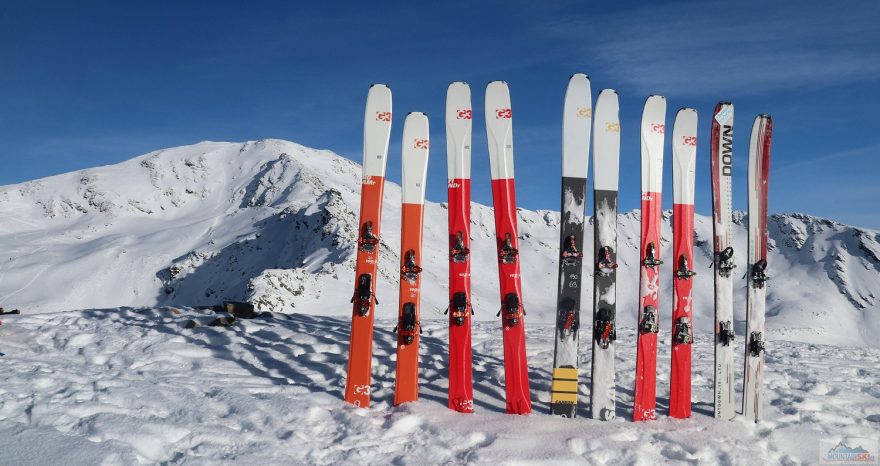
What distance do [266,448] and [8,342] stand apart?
5224mm

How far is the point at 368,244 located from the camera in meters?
5.82

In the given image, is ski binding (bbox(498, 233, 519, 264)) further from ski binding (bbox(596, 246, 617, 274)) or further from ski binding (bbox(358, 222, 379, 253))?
ski binding (bbox(358, 222, 379, 253))

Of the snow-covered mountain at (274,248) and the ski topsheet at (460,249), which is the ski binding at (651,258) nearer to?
the ski topsheet at (460,249)

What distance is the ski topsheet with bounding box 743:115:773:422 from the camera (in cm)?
568

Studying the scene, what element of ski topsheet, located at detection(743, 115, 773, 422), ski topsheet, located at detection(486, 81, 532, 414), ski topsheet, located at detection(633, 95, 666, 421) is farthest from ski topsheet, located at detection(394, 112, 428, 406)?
ski topsheet, located at detection(743, 115, 773, 422)

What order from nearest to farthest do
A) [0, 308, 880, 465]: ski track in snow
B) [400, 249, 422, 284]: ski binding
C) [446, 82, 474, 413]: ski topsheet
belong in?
[0, 308, 880, 465]: ski track in snow, [446, 82, 474, 413]: ski topsheet, [400, 249, 422, 284]: ski binding

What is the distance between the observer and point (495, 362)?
24.2 feet

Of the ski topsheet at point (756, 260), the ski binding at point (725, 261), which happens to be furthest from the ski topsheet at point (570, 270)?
the ski topsheet at point (756, 260)

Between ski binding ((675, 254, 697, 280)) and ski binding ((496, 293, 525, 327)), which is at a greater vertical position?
ski binding ((675, 254, 697, 280))

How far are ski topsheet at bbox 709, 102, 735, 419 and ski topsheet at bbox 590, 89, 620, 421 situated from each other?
3.71 ft

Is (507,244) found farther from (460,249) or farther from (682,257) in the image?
(682,257)

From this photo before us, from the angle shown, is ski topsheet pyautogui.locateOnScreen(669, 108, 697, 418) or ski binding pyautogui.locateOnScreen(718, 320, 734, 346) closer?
ski topsheet pyautogui.locateOnScreen(669, 108, 697, 418)

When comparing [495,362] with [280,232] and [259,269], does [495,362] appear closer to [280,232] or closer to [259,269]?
[259,269]

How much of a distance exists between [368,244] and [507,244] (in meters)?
1.45
